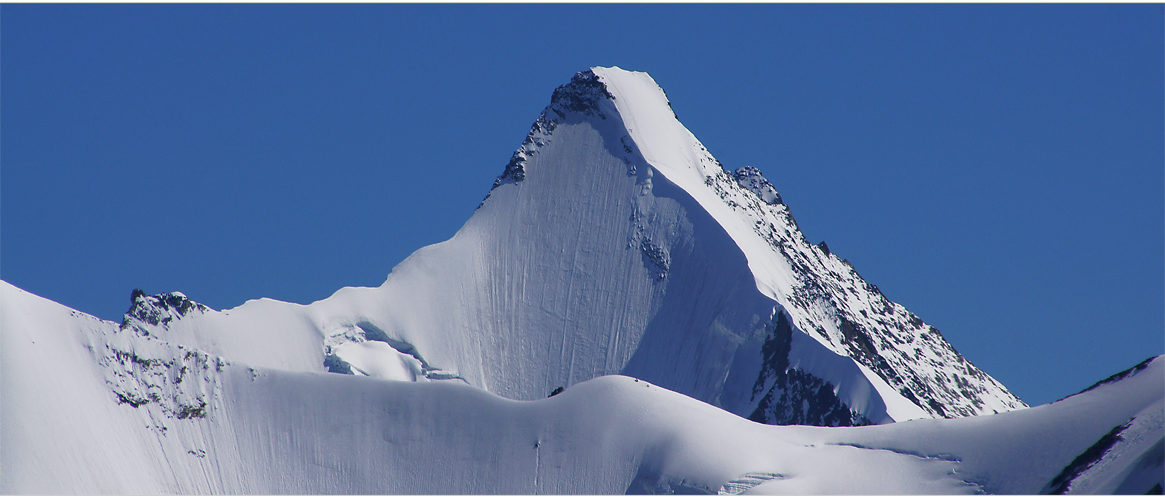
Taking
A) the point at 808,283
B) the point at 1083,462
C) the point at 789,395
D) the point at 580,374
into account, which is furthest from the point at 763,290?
the point at 1083,462

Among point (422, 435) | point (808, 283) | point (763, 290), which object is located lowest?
point (422, 435)

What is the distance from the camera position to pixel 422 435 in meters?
110

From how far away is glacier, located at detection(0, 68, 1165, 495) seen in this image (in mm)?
89938

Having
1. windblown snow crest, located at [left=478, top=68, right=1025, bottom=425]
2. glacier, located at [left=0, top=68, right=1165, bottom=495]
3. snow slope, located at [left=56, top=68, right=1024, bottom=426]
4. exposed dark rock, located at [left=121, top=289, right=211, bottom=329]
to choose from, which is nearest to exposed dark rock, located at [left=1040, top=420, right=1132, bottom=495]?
glacier, located at [left=0, top=68, right=1165, bottom=495]

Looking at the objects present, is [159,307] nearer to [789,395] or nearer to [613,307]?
[613,307]

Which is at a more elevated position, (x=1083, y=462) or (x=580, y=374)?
(x=580, y=374)

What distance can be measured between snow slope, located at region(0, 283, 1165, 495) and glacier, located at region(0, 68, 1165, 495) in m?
0.20

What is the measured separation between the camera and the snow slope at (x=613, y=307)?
12775cm

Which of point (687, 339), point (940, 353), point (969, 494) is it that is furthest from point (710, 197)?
point (969, 494)

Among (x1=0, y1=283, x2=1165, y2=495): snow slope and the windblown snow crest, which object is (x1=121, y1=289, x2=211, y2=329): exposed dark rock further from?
Answer: the windblown snow crest

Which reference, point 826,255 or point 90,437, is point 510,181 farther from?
point 90,437

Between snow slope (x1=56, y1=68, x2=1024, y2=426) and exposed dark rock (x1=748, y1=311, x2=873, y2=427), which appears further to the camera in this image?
snow slope (x1=56, y1=68, x2=1024, y2=426)

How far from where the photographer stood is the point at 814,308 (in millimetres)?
131500

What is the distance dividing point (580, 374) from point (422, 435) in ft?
89.6
